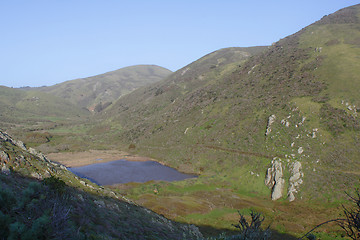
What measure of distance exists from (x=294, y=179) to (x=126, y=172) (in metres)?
59.1

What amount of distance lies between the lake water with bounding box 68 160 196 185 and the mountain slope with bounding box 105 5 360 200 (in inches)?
281

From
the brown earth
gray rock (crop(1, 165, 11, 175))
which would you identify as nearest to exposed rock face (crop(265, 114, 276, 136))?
the brown earth

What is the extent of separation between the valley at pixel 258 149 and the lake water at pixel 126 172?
5.36 m

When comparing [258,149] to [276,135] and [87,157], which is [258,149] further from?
[87,157]

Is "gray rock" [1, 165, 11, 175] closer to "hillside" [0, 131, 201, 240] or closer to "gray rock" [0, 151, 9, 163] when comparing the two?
"hillside" [0, 131, 201, 240]

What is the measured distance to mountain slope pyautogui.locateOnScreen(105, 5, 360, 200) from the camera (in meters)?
62.4

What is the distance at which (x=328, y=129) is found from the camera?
68500 millimetres

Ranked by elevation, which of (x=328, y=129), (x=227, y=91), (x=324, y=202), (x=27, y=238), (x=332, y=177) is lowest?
(x=324, y=202)

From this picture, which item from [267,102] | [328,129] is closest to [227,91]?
[267,102]

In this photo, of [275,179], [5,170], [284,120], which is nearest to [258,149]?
[284,120]

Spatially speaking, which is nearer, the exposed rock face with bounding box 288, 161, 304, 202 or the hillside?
the hillside

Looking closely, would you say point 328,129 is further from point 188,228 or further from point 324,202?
point 188,228

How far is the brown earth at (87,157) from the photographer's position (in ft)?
326

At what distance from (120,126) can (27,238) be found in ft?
581
